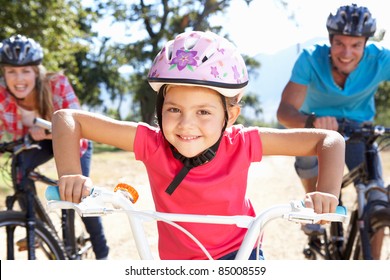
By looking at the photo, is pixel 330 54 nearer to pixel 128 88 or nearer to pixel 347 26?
pixel 347 26

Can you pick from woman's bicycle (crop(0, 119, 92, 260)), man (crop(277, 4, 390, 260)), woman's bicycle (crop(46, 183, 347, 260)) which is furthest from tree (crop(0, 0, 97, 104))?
woman's bicycle (crop(46, 183, 347, 260))

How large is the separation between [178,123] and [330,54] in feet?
6.65

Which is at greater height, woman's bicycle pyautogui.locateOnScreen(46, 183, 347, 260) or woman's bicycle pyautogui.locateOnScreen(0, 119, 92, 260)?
woman's bicycle pyautogui.locateOnScreen(46, 183, 347, 260)

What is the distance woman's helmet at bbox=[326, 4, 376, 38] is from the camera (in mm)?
3766

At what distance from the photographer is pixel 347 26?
3779 mm

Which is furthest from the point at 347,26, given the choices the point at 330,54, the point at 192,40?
the point at 192,40

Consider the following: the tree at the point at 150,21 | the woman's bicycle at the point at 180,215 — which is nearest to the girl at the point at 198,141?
the woman's bicycle at the point at 180,215

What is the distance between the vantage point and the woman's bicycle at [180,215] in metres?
1.84

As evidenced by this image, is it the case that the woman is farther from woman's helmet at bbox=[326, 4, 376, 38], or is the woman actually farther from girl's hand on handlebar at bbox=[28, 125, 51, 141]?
woman's helmet at bbox=[326, 4, 376, 38]

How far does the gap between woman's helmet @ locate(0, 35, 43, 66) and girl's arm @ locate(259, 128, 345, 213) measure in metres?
2.27

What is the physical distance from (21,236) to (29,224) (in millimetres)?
135

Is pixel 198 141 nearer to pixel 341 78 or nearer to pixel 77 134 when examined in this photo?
pixel 77 134

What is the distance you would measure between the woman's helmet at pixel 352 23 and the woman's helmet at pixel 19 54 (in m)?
2.26

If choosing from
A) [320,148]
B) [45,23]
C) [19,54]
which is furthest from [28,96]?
[45,23]
